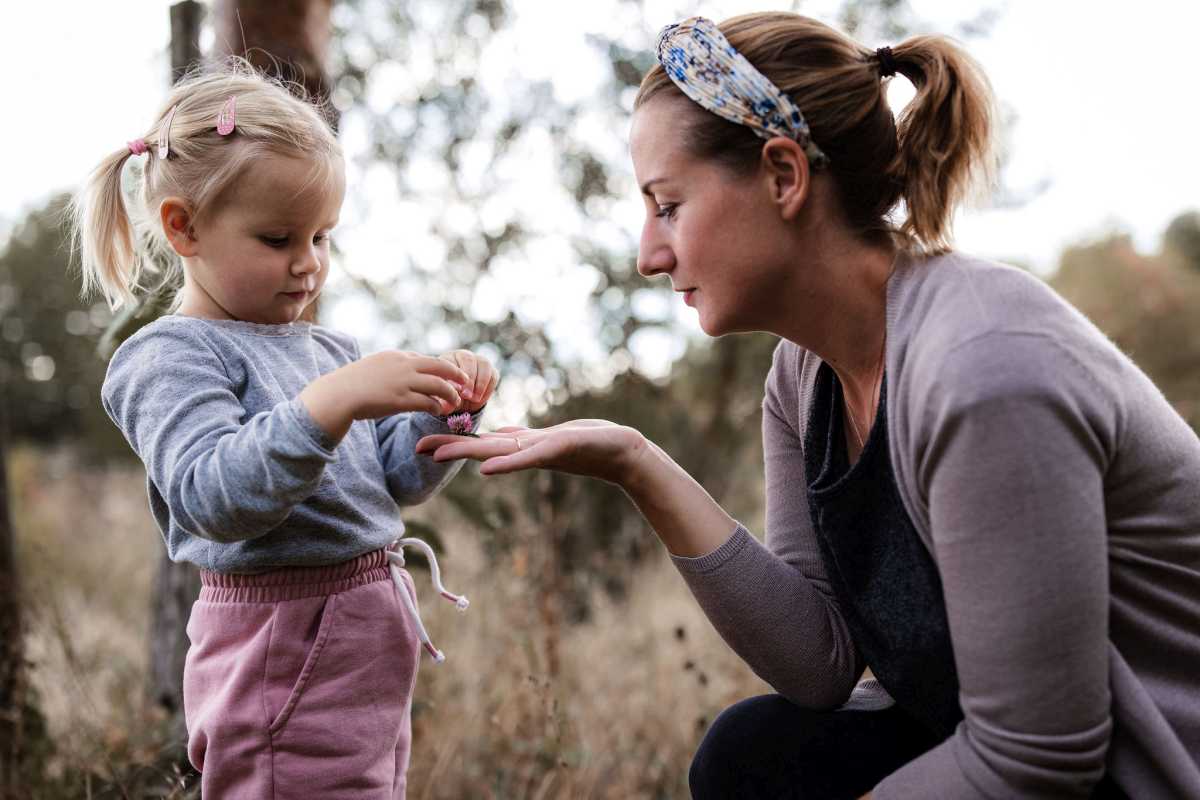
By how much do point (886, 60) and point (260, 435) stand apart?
3.92ft

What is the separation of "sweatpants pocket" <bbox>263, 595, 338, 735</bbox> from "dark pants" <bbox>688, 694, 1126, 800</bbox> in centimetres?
79

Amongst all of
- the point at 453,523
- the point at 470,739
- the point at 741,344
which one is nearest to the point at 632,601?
the point at 453,523

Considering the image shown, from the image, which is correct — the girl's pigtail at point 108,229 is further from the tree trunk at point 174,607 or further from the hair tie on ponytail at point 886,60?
the hair tie on ponytail at point 886,60

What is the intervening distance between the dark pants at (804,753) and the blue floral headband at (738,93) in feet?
3.34

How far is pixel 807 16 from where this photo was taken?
1.81 m

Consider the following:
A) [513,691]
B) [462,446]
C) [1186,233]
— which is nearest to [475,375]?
[462,446]

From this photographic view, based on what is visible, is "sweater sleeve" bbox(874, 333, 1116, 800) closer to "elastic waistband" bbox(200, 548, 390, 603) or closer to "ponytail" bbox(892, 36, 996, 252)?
"ponytail" bbox(892, 36, 996, 252)

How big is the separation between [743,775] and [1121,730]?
706mm

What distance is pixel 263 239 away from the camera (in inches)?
63.7

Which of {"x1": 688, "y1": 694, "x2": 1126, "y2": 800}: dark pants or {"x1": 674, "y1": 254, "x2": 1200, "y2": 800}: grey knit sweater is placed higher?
{"x1": 674, "y1": 254, "x2": 1200, "y2": 800}: grey knit sweater

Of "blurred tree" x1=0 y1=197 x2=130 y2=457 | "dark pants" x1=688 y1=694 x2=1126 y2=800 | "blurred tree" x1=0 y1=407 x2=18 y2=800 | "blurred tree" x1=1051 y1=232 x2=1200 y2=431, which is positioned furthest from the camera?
"blurred tree" x1=1051 y1=232 x2=1200 y2=431

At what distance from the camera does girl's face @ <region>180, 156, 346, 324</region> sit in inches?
63.0

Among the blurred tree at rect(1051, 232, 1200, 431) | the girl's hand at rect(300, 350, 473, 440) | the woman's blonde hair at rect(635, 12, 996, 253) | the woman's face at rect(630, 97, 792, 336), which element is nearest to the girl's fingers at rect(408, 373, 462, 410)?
the girl's hand at rect(300, 350, 473, 440)

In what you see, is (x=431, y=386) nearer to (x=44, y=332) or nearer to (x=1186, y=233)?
(x=44, y=332)
